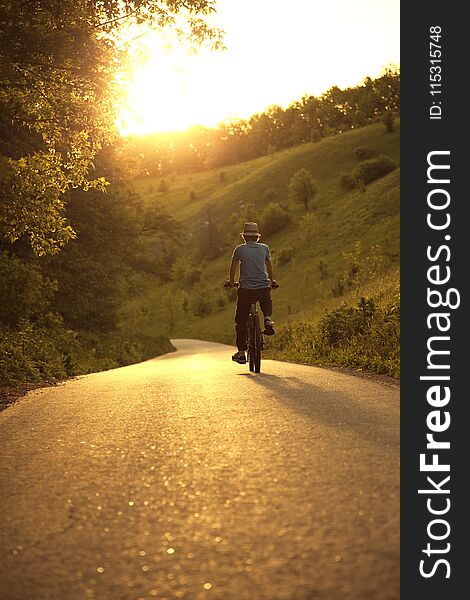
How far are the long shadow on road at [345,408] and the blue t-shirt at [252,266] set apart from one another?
2.40 m

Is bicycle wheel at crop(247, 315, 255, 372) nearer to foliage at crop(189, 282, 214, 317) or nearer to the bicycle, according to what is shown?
the bicycle

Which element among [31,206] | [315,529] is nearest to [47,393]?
[31,206]

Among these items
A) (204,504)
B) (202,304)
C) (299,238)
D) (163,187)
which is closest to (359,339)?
(204,504)

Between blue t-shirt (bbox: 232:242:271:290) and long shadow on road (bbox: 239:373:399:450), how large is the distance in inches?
94.6

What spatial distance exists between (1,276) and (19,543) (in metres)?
15.2

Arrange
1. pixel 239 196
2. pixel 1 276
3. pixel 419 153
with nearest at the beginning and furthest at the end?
pixel 419 153
pixel 1 276
pixel 239 196

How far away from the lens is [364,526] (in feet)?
9.45

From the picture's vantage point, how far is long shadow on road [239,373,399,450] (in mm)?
4957

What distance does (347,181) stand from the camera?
8100 centimetres

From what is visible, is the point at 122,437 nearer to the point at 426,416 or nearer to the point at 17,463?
the point at 17,463

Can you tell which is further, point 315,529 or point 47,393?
point 47,393

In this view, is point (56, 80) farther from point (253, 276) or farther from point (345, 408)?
point (345, 408)

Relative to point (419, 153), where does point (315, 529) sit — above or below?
below

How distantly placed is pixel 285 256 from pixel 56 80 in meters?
52.0
